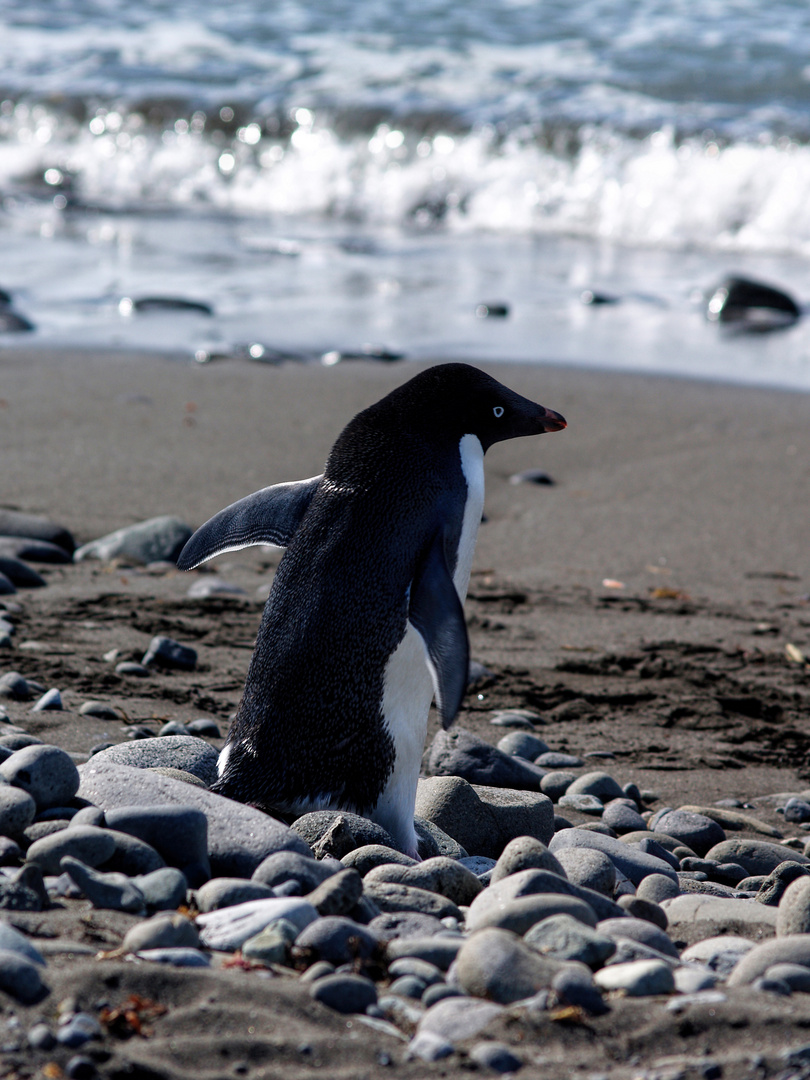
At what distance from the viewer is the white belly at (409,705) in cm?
312

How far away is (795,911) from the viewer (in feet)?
8.50

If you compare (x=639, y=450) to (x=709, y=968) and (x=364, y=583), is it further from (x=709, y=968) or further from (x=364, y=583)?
(x=709, y=968)

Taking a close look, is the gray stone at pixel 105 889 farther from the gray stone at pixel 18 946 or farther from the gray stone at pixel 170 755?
the gray stone at pixel 170 755

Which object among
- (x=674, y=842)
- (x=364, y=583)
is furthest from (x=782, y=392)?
(x=364, y=583)

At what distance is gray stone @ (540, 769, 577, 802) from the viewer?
151 inches

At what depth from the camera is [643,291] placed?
1094cm

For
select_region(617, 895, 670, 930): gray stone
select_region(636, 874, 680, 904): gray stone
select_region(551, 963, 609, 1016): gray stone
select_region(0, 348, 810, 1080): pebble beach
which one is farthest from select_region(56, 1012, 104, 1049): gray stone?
select_region(636, 874, 680, 904): gray stone

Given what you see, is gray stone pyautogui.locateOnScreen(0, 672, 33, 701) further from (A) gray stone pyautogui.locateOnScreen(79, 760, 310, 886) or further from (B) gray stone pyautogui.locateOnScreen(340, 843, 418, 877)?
(B) gray stone pyautogui.locateOnScreen(340, 843, 418, 877)

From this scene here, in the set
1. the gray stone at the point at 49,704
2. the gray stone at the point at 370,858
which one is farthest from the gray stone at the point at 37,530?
the gray stone at the point at 370,858

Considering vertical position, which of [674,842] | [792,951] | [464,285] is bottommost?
[674,842]

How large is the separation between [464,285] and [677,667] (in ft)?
22.1

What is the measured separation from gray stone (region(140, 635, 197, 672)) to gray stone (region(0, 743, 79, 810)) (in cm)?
162

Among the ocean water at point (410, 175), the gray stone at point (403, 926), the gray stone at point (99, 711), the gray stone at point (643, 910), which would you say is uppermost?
the ocean water at point (410, 175)

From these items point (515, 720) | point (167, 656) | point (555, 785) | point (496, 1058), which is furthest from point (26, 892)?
point (515, 720)
